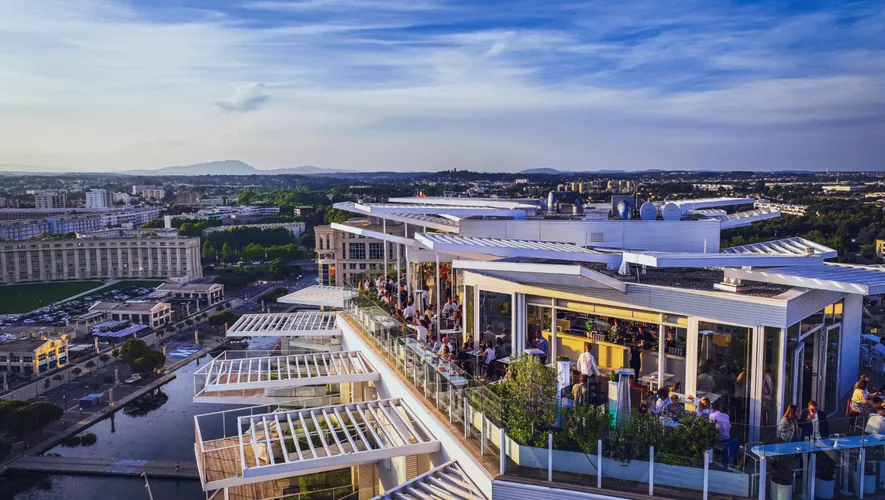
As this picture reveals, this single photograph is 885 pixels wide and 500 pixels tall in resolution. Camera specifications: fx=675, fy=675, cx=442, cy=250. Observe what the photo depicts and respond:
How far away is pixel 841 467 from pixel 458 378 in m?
5.22

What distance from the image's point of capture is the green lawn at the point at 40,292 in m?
92.9

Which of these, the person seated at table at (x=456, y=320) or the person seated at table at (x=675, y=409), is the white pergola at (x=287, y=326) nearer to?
the person seated at table at (x=456, y=320)

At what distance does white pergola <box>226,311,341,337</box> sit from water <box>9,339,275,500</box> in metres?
16.0

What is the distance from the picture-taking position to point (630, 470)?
26.2 ft

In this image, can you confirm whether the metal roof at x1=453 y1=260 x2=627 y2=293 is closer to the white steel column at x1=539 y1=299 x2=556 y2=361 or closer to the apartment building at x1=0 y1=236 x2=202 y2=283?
the white steel column at x1=539 y1=299 x2=556 y2=361

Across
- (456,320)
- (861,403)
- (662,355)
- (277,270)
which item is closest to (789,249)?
(662,355)

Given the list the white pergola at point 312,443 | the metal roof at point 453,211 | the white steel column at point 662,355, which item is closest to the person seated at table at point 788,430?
the white steel column at point 662,355

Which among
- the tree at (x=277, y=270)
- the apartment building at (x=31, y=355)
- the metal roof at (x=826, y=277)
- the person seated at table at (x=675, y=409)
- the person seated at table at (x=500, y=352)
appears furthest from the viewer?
the tree at (x=277, y=270)

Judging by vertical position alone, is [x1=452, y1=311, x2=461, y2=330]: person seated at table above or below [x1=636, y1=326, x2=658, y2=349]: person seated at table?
below

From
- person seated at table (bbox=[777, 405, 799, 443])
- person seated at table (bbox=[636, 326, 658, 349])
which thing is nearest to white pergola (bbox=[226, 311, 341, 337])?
person seated at table (bbox=[636, 326, 658, 349])

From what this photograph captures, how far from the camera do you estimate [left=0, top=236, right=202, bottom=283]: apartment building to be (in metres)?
112

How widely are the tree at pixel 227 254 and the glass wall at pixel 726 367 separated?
12301 centimetres

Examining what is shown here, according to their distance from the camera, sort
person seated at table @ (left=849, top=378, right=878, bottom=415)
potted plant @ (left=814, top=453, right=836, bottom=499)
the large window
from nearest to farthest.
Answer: potted plant @ (left=814, top=453, right=836, bottom=499) < person seated at table @ (left=849, top=378, right=878, bottom=415) < the large window

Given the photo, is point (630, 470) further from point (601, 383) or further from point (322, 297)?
point (322, 297)
